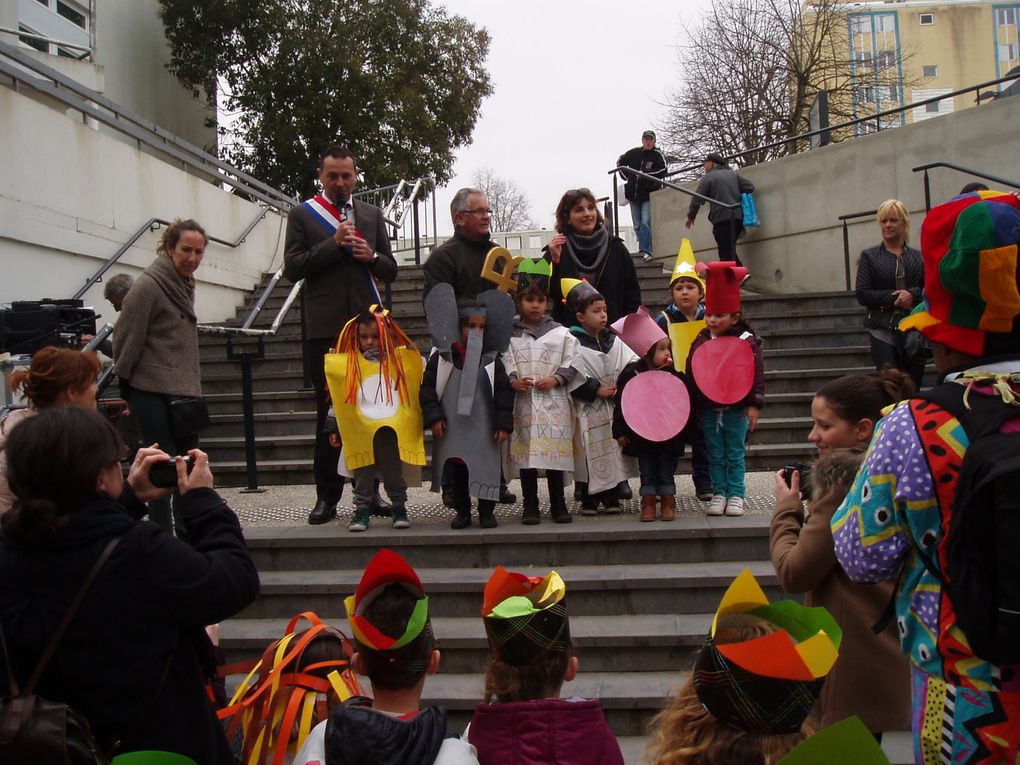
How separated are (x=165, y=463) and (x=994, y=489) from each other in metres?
1.88

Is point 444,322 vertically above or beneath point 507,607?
above

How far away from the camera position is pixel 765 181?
13.3 meters

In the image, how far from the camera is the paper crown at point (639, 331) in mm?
5859

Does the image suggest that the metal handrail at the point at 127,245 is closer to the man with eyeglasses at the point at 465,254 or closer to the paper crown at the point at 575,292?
the man with eyeglasses at the point at 465,254

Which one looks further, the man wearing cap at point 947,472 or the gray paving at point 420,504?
the gray paving at point 420,504

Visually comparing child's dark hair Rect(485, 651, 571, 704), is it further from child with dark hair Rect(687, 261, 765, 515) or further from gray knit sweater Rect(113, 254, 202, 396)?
gray knit sweater Rect(113, 254, 202, 396)

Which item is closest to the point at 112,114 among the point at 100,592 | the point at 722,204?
the point at 722,204

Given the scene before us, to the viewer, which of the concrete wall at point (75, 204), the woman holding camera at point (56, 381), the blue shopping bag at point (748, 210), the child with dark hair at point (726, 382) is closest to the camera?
the woman holding camera at point (56, 381)

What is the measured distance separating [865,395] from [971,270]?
126 cm

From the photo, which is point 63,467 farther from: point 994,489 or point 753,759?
point 994,489

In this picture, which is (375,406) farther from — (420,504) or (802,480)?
(802,480)

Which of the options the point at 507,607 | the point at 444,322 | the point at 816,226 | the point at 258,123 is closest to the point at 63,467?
the point at 507,607

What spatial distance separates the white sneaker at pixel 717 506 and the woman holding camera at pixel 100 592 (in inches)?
149

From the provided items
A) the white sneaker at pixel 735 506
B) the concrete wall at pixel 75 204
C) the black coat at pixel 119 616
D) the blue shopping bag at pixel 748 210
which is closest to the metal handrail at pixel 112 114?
the concrete wall at pixel 75 204
